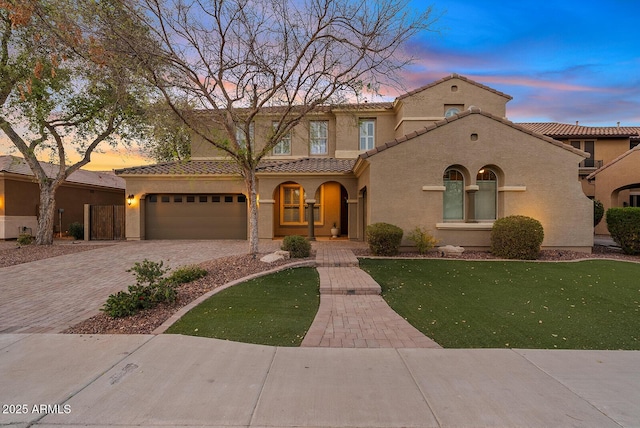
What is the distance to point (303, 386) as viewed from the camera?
11.7ft

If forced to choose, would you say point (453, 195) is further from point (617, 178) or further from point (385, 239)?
point (617, 178)

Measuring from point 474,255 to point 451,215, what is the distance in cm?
191

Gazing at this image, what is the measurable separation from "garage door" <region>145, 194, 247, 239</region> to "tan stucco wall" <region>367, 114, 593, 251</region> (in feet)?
29.6

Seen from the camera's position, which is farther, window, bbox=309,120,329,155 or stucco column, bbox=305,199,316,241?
window, bbox=309,120,329,155

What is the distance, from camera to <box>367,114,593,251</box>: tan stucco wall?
41.9 ft

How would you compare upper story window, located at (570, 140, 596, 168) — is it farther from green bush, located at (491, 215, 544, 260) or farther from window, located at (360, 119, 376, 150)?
green bush, located at (491, 215, 544, 260)

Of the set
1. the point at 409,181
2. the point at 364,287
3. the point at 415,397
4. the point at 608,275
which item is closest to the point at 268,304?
the point at 364,287

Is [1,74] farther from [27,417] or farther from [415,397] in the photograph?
[415,397]

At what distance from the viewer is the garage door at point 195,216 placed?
18750 mm

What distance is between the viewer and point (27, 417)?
306 cm

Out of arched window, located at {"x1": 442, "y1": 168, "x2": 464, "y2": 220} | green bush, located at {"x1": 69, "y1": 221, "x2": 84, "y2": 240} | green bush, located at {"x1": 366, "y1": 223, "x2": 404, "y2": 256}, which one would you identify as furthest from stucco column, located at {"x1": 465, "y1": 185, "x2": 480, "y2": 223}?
green bush, located at {"x1": 69, "y1": 221, "x2": 84, "y2": 240}

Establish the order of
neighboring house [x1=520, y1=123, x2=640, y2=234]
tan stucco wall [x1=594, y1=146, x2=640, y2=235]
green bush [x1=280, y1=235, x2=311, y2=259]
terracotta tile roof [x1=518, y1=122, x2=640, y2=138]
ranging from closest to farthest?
green bush [x1=280, y1=235, x2=311, y2=259] → tan stucco wall [x1=594, y1=146, x2=640, y2=235] → neighboring house [x1=520, y1=123, x2=640, y2=234] → terracotta tile roof [x1=518, y1=122, x2=640, y2=138]

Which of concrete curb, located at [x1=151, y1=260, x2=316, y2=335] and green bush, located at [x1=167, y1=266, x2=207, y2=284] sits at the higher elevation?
green bush, located at [x1=167, y1=266, x2=207, y2=284]

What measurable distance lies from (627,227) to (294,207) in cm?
1507
